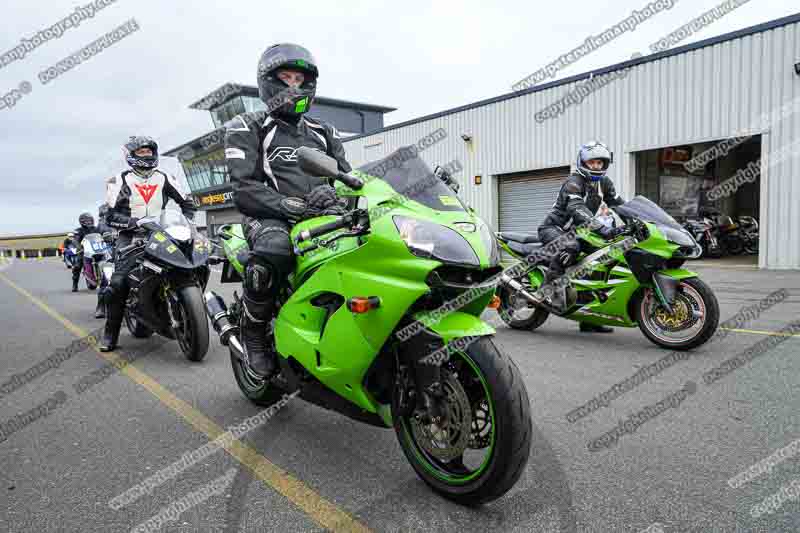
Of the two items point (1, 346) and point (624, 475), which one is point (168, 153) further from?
point (624, 475)

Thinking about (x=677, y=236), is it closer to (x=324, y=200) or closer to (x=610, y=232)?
(x=610, y=232)

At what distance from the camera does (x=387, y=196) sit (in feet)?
8.15

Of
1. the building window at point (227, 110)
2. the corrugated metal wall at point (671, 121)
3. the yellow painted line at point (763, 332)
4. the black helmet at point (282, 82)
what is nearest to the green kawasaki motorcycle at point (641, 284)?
the yellow painted line at point (763, 332)

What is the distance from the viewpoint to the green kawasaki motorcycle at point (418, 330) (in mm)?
2236

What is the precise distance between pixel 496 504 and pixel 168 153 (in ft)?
202

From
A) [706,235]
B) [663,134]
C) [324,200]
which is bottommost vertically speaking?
[706,235]

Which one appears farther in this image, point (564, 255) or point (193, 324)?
point (564, 255)

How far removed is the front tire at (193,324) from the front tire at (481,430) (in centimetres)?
304

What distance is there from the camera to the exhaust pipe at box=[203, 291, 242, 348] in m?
3.76

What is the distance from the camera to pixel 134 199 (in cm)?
629

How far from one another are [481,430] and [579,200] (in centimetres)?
401

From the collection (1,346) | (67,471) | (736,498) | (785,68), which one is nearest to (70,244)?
(1,346)

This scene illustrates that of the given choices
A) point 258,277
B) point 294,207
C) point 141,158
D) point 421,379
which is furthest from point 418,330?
point 141,158

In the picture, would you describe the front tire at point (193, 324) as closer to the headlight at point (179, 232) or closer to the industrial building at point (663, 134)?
the headlight at point (179, 232)
